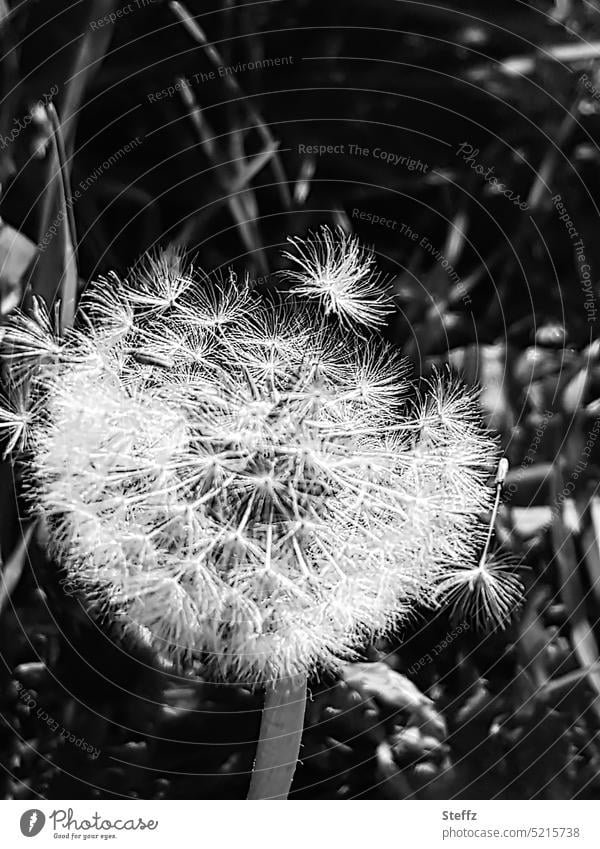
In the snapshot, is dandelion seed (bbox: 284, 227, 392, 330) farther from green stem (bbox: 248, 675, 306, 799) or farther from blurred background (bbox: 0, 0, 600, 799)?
green stem (bbox: 248, 675, 306, 799)

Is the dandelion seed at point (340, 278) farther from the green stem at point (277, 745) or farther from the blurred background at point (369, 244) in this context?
the green stem at point (277, 745)

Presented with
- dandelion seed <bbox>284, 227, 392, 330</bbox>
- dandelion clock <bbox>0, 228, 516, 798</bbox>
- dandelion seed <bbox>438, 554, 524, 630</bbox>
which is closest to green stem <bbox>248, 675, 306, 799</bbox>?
dandelion clock <bbox>0, 228, 516, 798</bbox>

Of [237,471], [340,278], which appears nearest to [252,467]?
[237,471]

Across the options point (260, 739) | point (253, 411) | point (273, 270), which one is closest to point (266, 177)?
point (273, 270)

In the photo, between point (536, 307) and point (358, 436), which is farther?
point (536, 307)

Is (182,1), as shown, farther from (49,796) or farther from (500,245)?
(49,796)

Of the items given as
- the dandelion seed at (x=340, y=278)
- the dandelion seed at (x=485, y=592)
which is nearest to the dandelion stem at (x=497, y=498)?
the dandelion seed at (x=485, y=592)

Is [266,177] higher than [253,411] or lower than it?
higher
